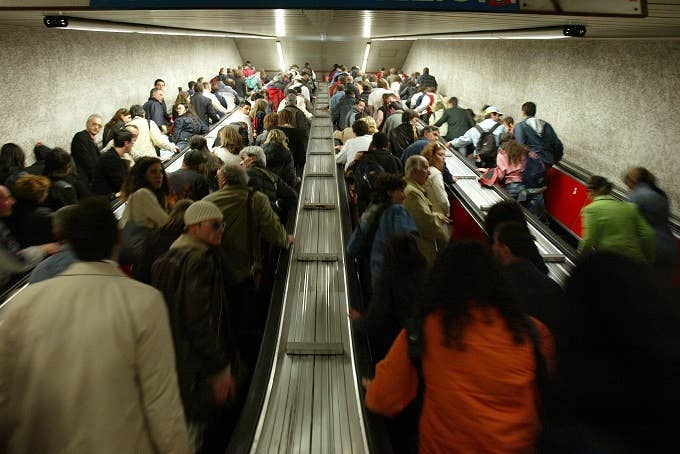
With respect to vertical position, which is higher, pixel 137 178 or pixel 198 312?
pixel 137 178

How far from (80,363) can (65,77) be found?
28.5ft

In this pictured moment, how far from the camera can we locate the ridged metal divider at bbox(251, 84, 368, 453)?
93.6 inches

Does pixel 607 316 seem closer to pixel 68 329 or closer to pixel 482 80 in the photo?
pixel 68 329

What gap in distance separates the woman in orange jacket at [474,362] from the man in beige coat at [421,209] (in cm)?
198

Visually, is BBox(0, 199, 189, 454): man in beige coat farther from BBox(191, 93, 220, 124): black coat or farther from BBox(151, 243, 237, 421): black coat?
BBox(191, 93, 220, 124): black coat

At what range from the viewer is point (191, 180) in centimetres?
423

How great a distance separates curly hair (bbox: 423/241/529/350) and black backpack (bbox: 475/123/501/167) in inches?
246

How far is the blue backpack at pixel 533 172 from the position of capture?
6.22 metres

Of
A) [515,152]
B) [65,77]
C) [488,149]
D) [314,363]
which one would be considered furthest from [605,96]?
[65,77]

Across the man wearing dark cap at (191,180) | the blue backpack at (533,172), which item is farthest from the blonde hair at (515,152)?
the man wearing dark cap at (191,180)

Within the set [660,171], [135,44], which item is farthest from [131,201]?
[135,44]

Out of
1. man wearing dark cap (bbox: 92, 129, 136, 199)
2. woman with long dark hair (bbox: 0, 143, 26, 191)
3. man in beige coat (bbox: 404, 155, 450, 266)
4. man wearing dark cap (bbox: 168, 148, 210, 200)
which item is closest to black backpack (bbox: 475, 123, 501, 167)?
man in beige coat (bbox: 404, 155, 450, 266)

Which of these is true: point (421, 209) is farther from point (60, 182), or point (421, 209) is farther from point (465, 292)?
point (60, 182)

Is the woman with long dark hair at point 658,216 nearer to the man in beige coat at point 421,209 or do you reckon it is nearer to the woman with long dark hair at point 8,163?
the man in beige coat at point 421,209
